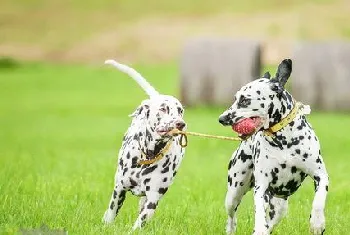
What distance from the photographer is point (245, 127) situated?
7.51 meters

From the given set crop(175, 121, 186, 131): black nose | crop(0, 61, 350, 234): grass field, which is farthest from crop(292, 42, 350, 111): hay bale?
crop(175, 121, 186, 131): black nose

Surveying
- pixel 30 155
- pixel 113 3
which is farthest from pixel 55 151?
pixel 113 3

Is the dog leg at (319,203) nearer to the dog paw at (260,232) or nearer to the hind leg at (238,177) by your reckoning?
the dog paw at (260,232)

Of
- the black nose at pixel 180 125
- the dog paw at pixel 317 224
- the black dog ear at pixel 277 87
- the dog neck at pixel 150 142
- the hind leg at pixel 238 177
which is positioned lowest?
the dog paw at pixel 317 224

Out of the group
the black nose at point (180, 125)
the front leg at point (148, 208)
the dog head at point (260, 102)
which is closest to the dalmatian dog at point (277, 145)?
the dog head at point (260, 102)

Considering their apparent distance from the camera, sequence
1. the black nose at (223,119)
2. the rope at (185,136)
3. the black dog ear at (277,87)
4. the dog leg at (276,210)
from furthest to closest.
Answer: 1. the dog leg at (276,210)
2. the rope at (185,136)
3. the black dog ear at (277,87)
4. the black nose at (223,119)

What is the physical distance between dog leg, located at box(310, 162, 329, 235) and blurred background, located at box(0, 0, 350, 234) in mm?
945

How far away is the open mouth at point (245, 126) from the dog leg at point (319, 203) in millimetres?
559

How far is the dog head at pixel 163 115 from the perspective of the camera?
8.06 meters

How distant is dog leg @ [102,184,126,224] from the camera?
847 centimetres

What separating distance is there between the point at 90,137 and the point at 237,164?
964cm

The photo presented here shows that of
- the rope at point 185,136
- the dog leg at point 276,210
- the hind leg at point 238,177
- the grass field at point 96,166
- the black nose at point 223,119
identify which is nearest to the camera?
the black nose at point 223,119

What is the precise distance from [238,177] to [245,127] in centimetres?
88

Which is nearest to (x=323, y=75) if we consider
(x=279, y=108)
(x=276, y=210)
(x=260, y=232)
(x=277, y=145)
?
(x=276, y=210)
